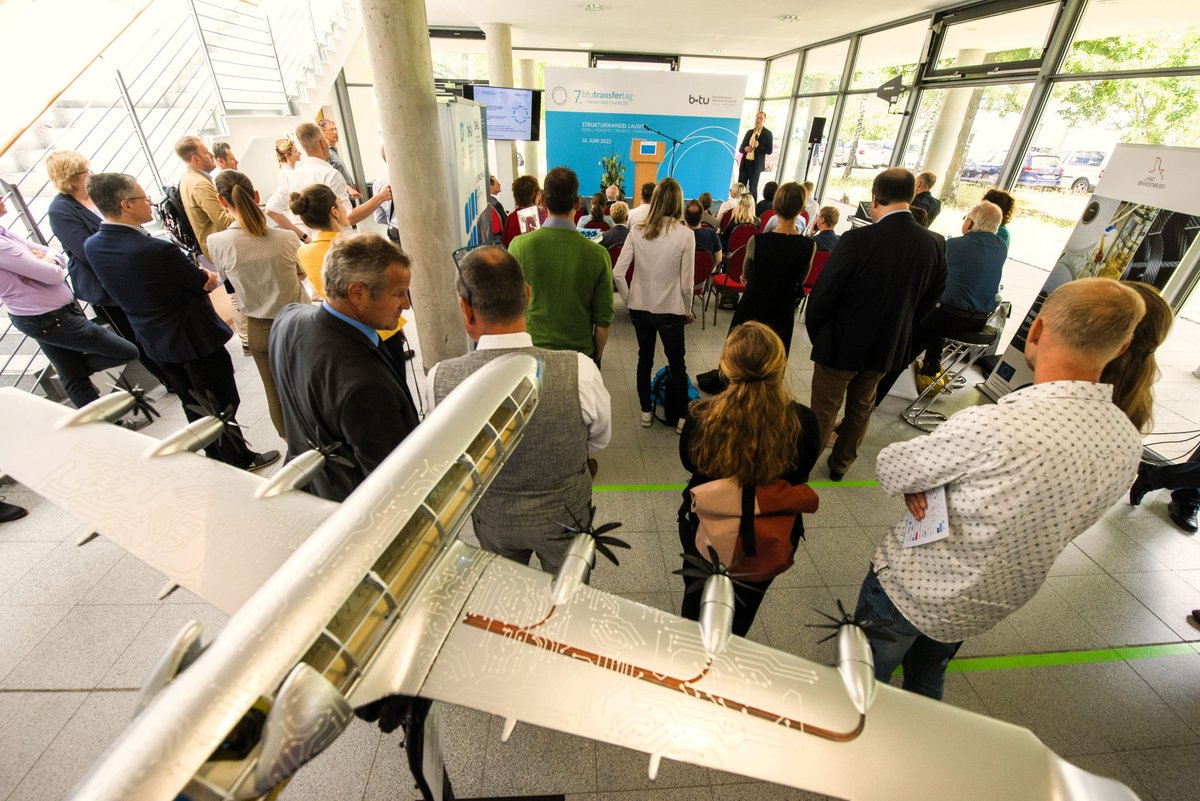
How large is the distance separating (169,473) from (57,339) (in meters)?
2.41

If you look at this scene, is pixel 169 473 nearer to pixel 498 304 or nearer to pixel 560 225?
pixel 498 304

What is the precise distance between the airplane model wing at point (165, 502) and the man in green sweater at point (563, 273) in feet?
5.45

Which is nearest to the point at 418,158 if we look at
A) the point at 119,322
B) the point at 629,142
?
the point at 119,322

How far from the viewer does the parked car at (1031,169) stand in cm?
519

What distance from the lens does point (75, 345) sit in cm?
277

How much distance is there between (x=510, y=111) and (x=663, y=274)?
4.30 meters

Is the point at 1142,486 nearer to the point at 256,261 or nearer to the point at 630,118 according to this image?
the point at 256,261

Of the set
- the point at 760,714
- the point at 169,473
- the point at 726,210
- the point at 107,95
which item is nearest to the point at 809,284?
the point at 726,210

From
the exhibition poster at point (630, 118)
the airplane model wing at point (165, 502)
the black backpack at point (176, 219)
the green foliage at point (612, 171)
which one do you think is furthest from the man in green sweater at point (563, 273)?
the green foliage at point (612, 171)

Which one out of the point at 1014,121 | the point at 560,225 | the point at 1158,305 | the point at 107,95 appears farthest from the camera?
the point at 1014,121

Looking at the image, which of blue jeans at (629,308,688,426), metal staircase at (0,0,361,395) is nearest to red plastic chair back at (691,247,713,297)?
blue jeans at (629,308,688,426)

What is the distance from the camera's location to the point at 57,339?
2.71 metres

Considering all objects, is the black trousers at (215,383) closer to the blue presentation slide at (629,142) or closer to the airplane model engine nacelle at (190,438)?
the airplane model engine nacelle at (190,438)

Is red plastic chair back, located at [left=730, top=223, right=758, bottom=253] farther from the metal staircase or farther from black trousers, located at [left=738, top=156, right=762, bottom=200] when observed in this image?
the metal staircase
